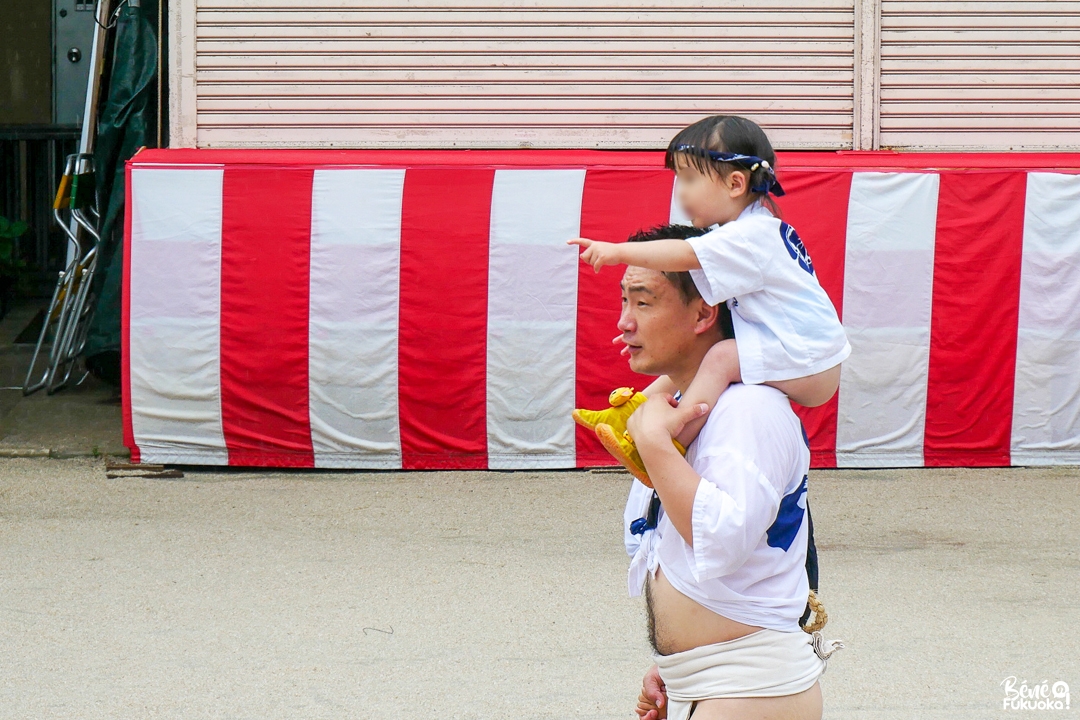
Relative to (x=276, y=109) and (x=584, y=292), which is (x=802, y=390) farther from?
(x=276, y=109)

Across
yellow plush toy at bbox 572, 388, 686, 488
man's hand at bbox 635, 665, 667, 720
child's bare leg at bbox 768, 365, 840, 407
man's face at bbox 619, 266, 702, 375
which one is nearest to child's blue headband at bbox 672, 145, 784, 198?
man's face at bbox 619, 266, 702, 375

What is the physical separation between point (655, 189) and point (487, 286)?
112 cm

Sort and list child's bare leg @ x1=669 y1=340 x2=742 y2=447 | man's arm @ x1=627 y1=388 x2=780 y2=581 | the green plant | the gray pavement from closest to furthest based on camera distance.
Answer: man's arm @ x1=627 y1=388 x2=780 y2=581, child's bare leg @ x1=669 y1=340 x2=742 y2=447, the gray pavement, the green plant

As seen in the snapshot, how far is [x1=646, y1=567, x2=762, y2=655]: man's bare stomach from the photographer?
2088 millimetres

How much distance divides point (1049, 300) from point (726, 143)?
5479mm

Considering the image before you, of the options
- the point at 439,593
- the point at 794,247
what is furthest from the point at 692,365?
the point at 439,593

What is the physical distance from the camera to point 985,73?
744 centimetres

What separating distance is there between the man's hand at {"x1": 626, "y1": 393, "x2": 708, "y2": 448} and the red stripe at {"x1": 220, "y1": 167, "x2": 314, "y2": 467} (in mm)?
5136

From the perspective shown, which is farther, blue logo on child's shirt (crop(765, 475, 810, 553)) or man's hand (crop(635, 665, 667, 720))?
man's hand (crop(635, 665, 667, 720))

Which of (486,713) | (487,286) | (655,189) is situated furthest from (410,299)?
(486,713)

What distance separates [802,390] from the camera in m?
2.14

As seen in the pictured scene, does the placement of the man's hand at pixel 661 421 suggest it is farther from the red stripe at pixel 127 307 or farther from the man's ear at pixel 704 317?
the red stripe at pixel 127 307

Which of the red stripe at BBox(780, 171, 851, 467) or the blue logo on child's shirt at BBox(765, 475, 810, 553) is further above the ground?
the red stripe at BBox(780, 171, 851, 467)

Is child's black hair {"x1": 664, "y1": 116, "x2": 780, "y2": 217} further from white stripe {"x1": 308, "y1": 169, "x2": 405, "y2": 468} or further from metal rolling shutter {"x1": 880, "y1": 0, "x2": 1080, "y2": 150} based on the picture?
metal rolling shutter {"x1": 880, "y1": 0, "x2": 1080, "y2": 150}
